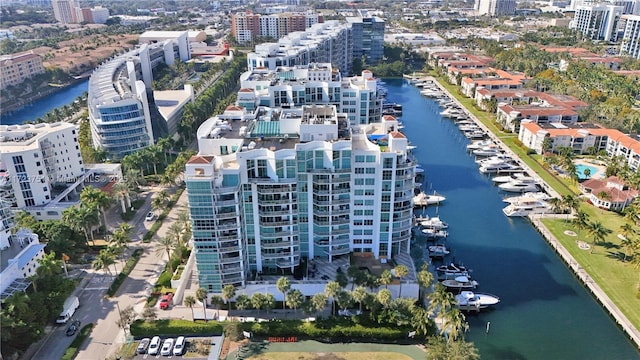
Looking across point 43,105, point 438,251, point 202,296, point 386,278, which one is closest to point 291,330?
point 202,296

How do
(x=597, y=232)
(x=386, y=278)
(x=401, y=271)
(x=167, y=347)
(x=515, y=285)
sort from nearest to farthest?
(x=167, y=347) → (x=386, y=278) → (x=401, y=271) → (x=515, y=285) → (x=597, y=232)

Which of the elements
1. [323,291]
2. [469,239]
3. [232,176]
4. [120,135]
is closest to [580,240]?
[469,239]

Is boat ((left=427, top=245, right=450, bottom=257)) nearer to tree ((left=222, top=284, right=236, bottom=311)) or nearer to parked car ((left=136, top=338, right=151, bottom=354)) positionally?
tree ((left=222, top=284, right=236, bottom=311))

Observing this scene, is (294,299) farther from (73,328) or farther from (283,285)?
(73,328)

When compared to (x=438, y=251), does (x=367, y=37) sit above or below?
above

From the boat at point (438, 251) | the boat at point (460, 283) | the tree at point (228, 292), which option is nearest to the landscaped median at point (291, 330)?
the tree at point (228, 292)
